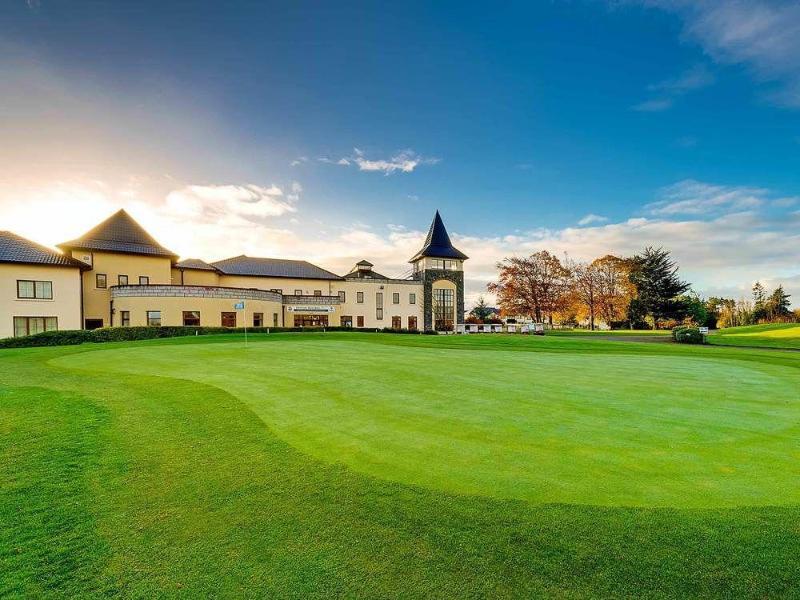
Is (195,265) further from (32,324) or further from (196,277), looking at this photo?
(32,324)

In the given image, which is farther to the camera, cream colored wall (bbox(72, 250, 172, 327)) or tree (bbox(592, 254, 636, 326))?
tree (bbox(592, 254, 636, 326))

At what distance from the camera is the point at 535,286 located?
5650 centimetres

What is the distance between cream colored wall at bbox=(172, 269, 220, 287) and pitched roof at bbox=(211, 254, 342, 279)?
137 cm

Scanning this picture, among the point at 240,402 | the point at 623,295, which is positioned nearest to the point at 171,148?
the point at 240,402

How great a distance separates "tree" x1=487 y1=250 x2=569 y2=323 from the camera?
5650 cm

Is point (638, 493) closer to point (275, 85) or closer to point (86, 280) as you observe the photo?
point (275, 85)

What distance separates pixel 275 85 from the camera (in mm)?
20688

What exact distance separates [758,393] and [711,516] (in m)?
8.14

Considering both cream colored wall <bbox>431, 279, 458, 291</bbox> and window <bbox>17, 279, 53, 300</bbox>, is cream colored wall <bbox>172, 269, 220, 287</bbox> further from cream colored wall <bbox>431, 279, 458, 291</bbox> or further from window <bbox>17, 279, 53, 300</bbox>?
cream colored wall <bbox>431, 279, 458, 291</bbox>

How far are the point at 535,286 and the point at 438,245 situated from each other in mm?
16488

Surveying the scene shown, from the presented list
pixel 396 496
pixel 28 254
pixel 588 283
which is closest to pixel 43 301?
pixel 28 254

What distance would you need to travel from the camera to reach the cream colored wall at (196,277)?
143ft

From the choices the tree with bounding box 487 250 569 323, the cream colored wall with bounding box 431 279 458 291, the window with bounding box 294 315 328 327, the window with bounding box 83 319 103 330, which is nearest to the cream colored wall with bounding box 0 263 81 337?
the window with bounding box 83 319 103 330

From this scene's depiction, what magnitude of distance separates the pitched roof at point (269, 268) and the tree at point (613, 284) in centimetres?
4180
